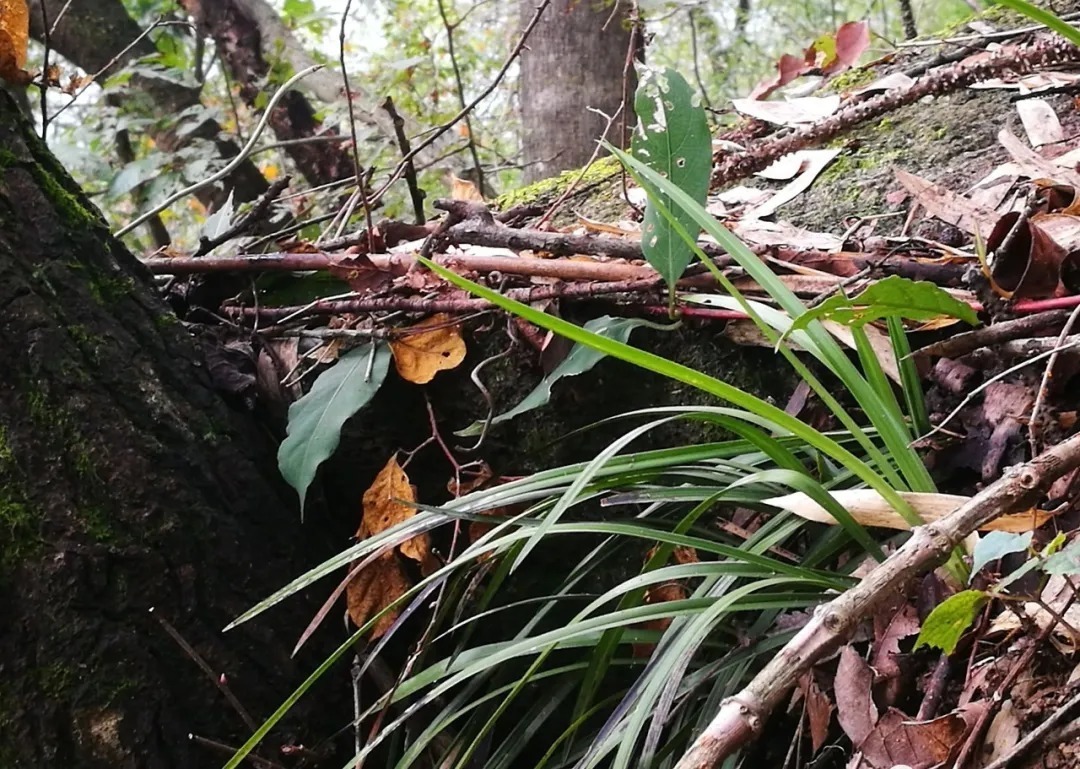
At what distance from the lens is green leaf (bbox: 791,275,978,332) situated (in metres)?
0.69

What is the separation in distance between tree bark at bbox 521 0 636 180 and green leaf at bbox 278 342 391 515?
1723 mm

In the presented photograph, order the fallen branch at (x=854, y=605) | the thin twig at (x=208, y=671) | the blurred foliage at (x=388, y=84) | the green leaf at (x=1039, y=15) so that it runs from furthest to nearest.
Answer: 1. the blurred foliage at (x=388, y=84)
2. the thin twig at (x=208, y=671)
3. the green leaf at (x=1039, y=15)
4. the fallen branch at (x=854, y=605)

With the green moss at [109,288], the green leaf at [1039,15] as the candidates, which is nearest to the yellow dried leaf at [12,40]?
the green moss at [109,288]

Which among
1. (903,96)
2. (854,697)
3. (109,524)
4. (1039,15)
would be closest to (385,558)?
(109,524)

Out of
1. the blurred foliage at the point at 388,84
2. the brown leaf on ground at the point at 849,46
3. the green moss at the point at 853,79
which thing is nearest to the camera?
the green moss at the point at 853,79

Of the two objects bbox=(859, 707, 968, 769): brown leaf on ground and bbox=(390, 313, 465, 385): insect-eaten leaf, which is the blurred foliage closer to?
bbox=(390, 313, 465, 385): insect-eaten leaf

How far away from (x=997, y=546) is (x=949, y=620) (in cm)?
6

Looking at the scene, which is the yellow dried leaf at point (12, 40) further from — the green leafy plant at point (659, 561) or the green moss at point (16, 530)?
the green leafy plant at point (659, 561)

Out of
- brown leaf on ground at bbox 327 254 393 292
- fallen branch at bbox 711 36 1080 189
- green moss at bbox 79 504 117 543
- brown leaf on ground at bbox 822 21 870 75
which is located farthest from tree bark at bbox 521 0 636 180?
green moss at bbox 79 504 117 543

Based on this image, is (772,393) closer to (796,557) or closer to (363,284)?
(796,557)

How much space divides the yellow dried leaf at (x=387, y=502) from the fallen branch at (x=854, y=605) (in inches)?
20.3

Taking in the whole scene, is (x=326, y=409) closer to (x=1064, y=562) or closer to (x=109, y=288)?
(x=109, y=288)

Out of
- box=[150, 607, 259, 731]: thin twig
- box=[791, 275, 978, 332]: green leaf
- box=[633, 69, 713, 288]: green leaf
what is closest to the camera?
box=[791, 275, 978, 332]: green leaf

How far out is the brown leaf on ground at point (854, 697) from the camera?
63 centimetres
